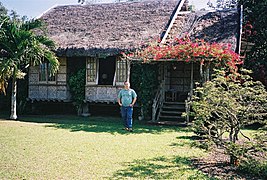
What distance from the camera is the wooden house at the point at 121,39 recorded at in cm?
1510

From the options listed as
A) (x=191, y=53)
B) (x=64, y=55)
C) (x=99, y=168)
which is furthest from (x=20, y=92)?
(x=99, y=168)

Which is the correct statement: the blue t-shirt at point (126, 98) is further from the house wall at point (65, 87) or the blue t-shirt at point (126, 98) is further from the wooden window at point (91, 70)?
the wooden window at point (91, 70)

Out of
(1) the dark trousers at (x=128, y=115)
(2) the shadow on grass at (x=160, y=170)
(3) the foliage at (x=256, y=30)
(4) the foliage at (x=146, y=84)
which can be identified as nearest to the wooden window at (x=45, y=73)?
(4) the foliage at (x=146, y=84)

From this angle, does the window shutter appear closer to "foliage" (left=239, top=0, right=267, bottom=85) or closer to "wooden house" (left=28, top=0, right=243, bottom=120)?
"wooden house" (left=28, top=0, right=243, bottom=120)

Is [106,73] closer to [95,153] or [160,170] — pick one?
[95,153]

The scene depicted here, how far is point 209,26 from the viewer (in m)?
16.0

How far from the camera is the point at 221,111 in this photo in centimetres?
705

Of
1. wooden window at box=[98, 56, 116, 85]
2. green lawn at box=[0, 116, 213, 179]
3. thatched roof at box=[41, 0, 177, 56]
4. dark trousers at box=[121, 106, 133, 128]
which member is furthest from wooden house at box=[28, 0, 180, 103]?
green lawn at box=[0, 116, 213, 179]

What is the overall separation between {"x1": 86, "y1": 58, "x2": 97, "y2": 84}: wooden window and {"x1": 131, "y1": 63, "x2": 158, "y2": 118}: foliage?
2315 millimetres

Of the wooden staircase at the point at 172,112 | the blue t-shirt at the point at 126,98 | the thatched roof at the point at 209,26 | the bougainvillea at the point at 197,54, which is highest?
the thatched roof at the point at 209,26

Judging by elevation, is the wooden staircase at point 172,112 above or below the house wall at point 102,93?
below

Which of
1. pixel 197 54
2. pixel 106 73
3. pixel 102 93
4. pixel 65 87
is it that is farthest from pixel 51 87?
pixel 197 54

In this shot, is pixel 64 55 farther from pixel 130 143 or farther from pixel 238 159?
pixel 238 159

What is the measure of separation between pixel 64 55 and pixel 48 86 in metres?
2.08
